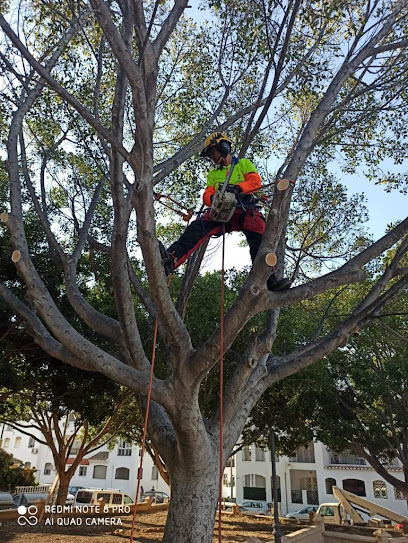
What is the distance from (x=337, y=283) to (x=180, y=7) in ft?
9.21

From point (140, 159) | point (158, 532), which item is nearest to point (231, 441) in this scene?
point (140, 159)

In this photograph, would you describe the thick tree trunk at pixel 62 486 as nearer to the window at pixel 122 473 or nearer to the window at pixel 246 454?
the window at pixel 246 454

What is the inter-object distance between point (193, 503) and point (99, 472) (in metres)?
31.3

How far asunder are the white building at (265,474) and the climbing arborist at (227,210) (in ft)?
72.6

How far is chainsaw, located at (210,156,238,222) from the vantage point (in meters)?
4.02

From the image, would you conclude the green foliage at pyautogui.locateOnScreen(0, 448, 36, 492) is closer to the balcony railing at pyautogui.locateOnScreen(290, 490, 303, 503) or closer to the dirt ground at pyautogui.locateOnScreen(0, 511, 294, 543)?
the dirt ground at pyautogui.locateOnScreen(0, 511, 294, 543)

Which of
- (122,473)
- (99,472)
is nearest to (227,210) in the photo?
(122,473)

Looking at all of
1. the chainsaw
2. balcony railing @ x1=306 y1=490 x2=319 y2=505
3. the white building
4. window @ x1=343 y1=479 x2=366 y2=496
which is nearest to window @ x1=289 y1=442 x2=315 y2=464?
the white building

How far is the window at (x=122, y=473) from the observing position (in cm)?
3080

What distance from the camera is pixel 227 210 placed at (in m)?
4.19

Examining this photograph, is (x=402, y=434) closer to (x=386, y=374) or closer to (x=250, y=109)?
(x=386, y=374)

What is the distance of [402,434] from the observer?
13141mm

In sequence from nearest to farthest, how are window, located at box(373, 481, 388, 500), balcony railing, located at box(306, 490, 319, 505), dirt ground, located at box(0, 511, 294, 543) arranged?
1. dirt ground, located at box(0, 511, 294, 543)
2. window, located at box(373, 481, 388, 500)
3. balcony railing, located at box(306, 490, 319, 505)

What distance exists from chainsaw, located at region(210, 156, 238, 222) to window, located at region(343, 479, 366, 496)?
2496 cm
